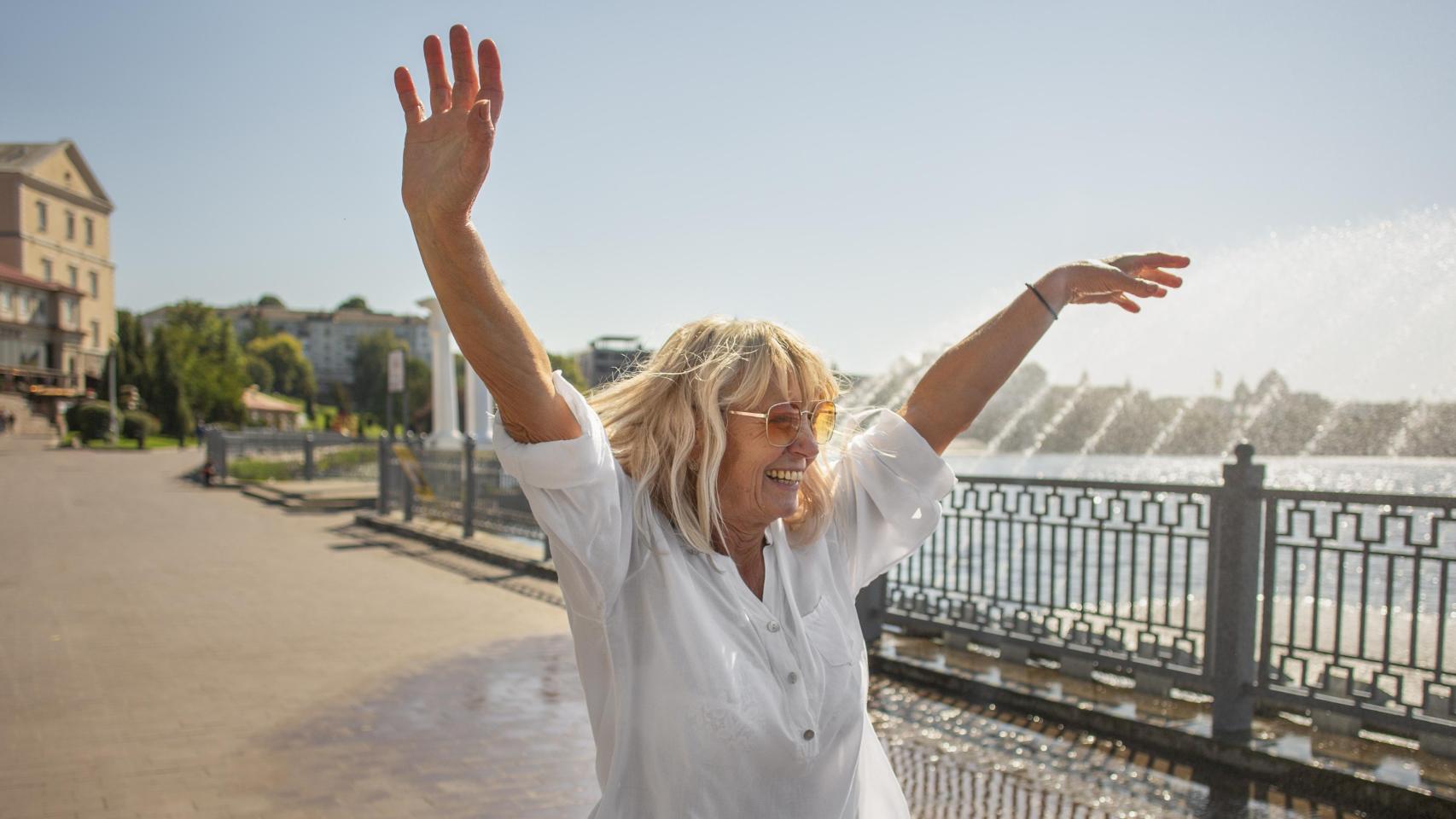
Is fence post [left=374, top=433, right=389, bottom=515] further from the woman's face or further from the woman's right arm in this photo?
the woman's right arm

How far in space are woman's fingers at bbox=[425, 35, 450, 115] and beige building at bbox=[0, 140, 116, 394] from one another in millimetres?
75026

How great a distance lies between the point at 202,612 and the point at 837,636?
9.27 m

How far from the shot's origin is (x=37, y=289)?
69.9 metres

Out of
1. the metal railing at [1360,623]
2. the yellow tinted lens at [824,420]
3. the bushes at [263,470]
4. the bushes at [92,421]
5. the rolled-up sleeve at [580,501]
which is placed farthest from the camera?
the bushes at [92,421]

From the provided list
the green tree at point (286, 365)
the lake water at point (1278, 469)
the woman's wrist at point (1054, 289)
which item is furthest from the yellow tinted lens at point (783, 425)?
the green tree at point (286, 365)

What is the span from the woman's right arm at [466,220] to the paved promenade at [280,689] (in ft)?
12.1

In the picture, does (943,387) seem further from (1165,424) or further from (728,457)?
(1165,424)

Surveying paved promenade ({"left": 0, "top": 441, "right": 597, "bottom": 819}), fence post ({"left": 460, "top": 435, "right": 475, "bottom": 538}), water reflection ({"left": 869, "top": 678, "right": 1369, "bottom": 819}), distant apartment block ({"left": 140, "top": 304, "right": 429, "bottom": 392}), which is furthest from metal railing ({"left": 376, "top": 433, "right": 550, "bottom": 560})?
distant apartment block ({"left": 140, "top": 304, "right": 429, "bottom": 392})

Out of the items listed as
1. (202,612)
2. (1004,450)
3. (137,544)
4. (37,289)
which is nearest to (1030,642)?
(202,612)

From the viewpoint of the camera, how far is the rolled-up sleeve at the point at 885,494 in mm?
2260

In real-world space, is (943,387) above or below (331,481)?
above

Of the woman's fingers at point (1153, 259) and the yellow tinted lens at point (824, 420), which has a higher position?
the woman's fingers at point (1153, 259)

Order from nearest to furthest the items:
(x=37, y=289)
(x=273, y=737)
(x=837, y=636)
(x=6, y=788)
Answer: (x=837, y=636) → (x=6, y=788) → (x=273, y=737) → (x=37, y=289)

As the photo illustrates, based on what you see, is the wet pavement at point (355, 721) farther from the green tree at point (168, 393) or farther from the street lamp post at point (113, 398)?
the green tree at point (168, 393)
